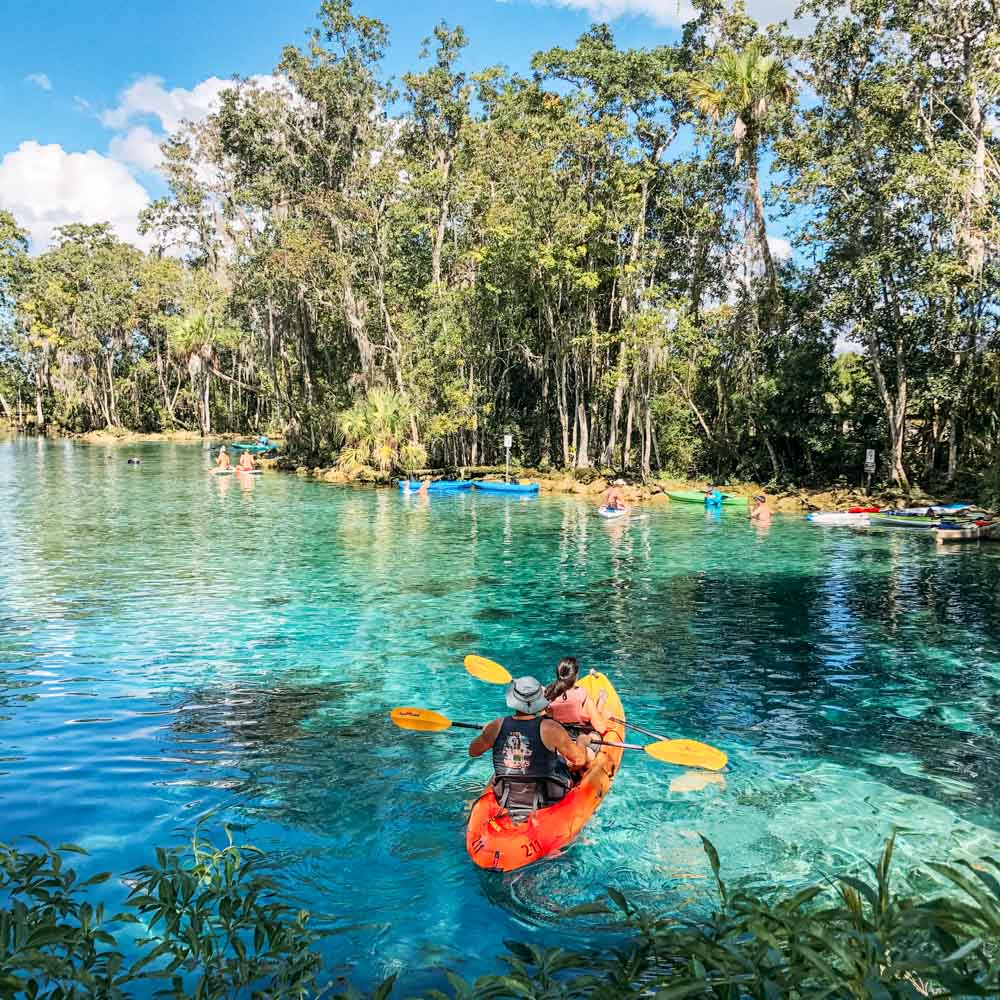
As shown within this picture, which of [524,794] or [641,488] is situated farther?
[641,488]

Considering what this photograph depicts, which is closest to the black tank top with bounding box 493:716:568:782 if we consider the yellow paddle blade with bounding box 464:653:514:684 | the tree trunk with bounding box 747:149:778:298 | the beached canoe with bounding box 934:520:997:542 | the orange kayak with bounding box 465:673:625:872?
the orange kayak with bounding box 465:673:625:872

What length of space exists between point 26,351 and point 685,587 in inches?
3050

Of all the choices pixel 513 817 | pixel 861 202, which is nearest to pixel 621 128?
pixel 861 202

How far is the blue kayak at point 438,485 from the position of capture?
3659cm

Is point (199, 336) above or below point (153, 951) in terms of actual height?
above

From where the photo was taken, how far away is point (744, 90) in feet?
104

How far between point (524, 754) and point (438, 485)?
102ft

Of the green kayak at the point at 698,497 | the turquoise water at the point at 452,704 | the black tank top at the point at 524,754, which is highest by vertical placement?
the green kayak at the point at 698,497

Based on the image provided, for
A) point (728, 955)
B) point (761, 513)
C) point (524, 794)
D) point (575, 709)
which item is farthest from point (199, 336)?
point (728, 955)

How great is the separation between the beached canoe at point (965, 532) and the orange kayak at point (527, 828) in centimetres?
1999

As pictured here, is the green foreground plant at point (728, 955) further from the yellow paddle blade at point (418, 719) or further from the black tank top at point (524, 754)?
the yellow paddle blade at point (418, 719)

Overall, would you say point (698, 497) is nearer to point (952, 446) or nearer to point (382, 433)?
point (952, 446)

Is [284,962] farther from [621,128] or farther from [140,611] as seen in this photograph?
[621,128]

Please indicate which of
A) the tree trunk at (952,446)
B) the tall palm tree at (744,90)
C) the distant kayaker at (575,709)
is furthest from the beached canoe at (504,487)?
the distant kayaker at (575,709)
